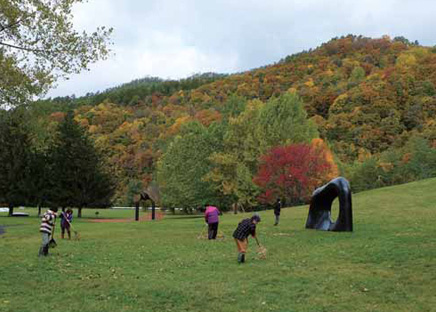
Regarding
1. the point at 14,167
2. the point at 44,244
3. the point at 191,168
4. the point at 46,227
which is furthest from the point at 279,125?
the point at 46,227

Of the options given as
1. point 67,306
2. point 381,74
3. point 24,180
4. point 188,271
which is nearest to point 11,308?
point 67,306

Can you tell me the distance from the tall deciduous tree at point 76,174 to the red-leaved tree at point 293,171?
20.9 metres

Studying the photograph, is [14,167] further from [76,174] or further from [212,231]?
[212,231]

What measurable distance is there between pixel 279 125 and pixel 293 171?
10.2m

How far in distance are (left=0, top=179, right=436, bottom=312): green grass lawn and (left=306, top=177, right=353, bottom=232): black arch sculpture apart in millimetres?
1700

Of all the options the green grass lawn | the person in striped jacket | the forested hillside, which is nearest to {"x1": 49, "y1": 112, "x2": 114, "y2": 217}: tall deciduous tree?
the forested hillside

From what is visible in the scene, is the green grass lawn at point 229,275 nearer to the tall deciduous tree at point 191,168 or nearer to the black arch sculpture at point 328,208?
the black arch sculpture at point 328,208

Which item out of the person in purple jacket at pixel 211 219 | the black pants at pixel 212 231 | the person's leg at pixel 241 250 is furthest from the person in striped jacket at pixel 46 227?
the black pants at pixel 212 231

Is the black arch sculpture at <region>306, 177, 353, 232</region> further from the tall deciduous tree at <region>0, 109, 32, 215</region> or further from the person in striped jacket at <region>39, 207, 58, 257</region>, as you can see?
the tall deciduous tree at <region>0, 109, 32, 215</region>

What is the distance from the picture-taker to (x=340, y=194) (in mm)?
25438

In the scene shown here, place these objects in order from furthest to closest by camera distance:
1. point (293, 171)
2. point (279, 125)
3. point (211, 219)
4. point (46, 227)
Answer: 1. point (279, 125)
2. point (293, 171)
3. point (211, 219)
4. point (46, 227)

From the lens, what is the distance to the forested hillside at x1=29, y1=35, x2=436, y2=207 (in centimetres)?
5659

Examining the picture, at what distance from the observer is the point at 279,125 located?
57625mm

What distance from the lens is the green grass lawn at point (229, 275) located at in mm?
10383
